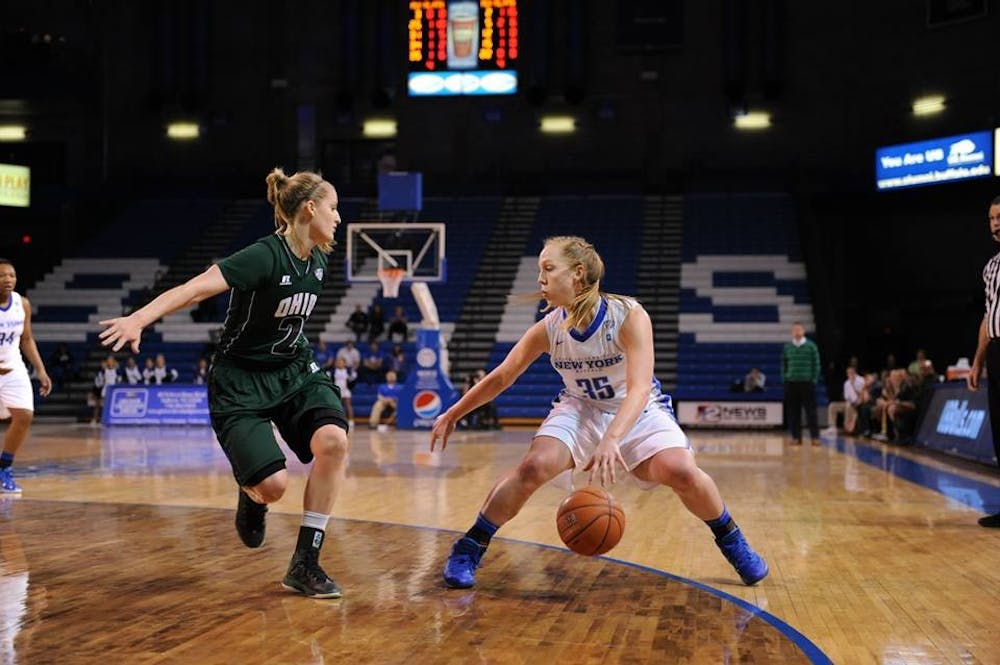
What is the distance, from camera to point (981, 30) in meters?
25.0

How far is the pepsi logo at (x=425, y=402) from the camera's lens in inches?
763

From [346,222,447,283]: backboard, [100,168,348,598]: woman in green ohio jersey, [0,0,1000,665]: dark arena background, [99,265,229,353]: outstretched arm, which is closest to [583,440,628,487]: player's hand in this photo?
[100,168,348,598]: woman in green ohio jersey

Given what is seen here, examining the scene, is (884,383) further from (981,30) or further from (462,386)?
(981,30)

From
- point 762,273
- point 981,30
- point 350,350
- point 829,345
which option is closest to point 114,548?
point 350,350

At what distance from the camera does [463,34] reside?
85.7 ft

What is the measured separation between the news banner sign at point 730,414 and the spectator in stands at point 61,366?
496 inches

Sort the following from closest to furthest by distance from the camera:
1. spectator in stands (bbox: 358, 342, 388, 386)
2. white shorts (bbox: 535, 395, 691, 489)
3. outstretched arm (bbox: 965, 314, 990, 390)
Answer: white shorts (bbox: 535, 395, 691, 489) → outstretched arm (bbox: 965, 314, 990, 390) → spectator in stands (bbox: 358, 342, 388, 386)

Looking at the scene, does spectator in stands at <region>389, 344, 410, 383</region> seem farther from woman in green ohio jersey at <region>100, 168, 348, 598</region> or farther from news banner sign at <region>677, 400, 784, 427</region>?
woman in green ohio jersey at <region>100, 168, 348, 598</region>

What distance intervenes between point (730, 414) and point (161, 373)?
36.1 feet

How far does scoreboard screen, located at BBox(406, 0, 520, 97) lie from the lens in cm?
2578

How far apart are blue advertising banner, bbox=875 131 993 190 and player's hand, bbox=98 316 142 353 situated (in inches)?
878

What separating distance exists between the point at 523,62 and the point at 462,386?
32.7ft

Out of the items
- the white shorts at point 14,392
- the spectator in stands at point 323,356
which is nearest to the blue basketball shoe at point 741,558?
the white shorts at point 14,392

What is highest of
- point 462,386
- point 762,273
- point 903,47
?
point 903,47
